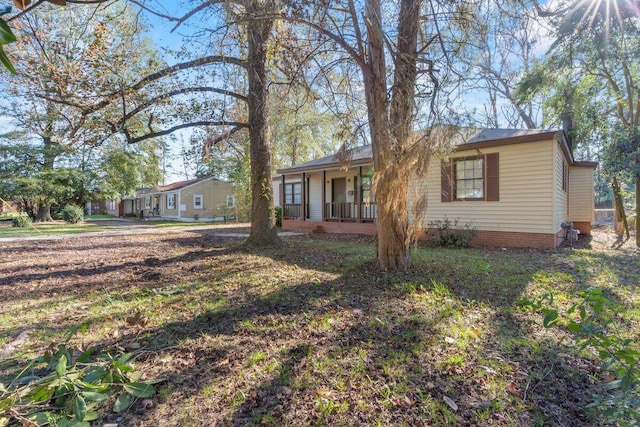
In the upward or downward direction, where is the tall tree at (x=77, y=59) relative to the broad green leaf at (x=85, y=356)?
upward

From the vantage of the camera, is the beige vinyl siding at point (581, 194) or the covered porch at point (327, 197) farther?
the covered porch at point (327, 197)

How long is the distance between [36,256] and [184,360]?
28.3 feet

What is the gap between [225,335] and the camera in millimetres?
3369

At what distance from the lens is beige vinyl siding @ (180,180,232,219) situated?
29031mm

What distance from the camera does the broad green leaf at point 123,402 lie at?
2201mm

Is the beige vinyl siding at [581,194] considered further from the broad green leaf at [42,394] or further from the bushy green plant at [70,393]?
the broad green leaf at [42,394]

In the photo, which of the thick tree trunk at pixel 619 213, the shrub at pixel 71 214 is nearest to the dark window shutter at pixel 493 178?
the thick tree trunk at pixel 619 213

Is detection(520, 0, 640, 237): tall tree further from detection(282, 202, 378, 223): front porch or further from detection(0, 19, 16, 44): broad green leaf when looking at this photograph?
detection(0, 19, 16, 44): broad green leaf

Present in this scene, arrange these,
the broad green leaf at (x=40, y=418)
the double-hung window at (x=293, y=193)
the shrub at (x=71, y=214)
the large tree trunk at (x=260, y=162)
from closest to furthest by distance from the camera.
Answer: the broad green leaf at (x=40, y=418), the large tree trunk at (x=260, y=162), the double-hung window at (x=293, y=193), the shrub at (x=71, y=214)

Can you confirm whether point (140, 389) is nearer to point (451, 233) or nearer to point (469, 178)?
point (451, 233)

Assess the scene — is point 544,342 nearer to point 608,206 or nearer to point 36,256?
point 36,256

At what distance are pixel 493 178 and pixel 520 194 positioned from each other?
0.84 m

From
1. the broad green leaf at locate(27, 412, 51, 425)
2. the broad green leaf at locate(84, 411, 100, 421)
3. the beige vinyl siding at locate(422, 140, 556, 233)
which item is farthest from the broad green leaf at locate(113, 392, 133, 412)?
the beige vinyl siding at locate(422, 140, 556, 233)

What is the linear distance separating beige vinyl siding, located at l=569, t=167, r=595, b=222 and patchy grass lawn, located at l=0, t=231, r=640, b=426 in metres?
7.20
